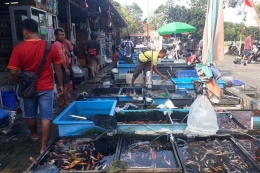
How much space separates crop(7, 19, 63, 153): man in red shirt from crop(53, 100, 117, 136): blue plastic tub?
314 millimetres

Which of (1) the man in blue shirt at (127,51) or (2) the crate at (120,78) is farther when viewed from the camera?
(1) the man in blue shirt at (127,51)

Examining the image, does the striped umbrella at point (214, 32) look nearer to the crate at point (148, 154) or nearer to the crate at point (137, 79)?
the crate at point (148, 154)

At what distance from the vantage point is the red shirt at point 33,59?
3.62 meters

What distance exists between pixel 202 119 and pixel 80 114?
9.41 ft

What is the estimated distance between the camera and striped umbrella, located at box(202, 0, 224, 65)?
385 cm

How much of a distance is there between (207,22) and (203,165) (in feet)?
7.85

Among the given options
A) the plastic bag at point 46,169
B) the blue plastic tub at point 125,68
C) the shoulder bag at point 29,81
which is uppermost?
the shoulder bag at point 29,81

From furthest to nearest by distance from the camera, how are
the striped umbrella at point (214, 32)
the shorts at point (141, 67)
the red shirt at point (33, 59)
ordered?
the shorts at point (141, 67) < the striped umbrella at point (214, 32) < the red shirt at point (33, 59)

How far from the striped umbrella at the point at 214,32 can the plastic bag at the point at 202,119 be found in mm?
738

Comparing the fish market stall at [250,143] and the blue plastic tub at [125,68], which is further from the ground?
the blue plastic tub at [125,68]

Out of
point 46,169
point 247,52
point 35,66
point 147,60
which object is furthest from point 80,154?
point 247,52

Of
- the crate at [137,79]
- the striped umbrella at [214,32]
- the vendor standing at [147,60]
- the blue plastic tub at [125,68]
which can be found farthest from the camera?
the blue plastic tub at [125,68]

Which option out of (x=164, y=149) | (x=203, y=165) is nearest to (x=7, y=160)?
(x=164, y=149)

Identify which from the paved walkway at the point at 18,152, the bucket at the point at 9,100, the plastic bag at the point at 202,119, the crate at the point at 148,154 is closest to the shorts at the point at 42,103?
the paved walkway at the point at 18,152
